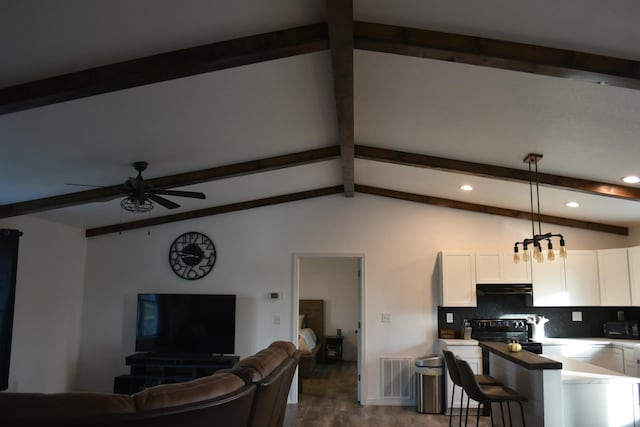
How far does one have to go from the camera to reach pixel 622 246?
6957 mm

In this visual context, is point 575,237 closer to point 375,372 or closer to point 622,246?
point 622,246

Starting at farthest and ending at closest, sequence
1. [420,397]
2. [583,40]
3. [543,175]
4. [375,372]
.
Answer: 1. [375,372]
2. [420,397]
3. [543,175]
4. [583,40]

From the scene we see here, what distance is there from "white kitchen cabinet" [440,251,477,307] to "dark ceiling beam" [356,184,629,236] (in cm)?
71

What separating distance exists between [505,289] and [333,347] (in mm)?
4689

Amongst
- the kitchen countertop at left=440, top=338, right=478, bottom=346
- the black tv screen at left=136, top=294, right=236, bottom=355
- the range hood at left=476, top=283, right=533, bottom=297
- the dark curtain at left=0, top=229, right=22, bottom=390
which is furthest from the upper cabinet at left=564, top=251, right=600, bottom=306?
the dark curtain at left=0, top=229, right=22, bottom=390

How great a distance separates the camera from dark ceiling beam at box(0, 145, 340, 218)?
534cm

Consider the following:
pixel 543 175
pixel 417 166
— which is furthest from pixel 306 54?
pixel 543 175

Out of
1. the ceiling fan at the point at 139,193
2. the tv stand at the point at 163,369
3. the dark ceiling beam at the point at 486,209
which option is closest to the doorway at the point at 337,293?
the dark ceiling beam at the point at 486,209

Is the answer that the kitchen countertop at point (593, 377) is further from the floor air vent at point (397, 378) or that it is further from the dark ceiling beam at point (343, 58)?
the floor air vent at point (397, 378)

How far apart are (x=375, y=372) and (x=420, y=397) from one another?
2.32ft

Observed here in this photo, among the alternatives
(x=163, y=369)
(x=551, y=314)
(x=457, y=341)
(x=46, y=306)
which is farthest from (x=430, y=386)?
(x=46, y=306)

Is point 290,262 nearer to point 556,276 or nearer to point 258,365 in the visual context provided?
point 556,276

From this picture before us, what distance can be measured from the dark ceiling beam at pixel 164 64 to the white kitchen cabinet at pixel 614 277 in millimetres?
5261

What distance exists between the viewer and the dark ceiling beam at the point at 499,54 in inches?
112
